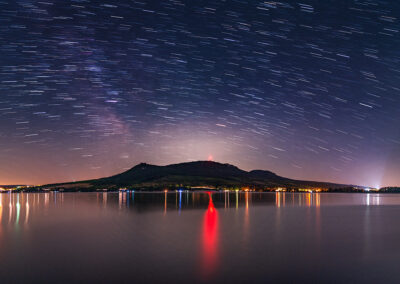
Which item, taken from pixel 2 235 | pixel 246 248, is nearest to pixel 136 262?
pixel 246 248

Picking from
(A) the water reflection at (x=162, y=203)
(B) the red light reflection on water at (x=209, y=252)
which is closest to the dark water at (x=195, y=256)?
(B) the red light reflection on water at (x=209, y=252)

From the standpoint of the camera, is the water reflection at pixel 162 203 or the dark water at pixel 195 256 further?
the water reflection at pixel 162 203

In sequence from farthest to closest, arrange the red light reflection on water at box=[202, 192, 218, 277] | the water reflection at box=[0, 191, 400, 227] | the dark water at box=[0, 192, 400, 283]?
the water reflection at box=[0, 191, 400, 227] < the red light reflection on water at box=[202, 192, 218, 277] < the dark water at box=[0, 192, 400, 283]

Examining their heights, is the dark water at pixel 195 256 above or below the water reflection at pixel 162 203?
above

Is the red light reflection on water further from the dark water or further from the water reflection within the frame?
the water reflection

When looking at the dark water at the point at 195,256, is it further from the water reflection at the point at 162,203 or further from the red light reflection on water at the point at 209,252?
the water reflection at the point at 162,203

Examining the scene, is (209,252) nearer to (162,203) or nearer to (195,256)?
(195,256)

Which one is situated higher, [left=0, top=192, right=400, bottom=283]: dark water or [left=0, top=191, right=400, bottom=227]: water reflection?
[left=0, top=192, right=400, bottom=283]: dark water

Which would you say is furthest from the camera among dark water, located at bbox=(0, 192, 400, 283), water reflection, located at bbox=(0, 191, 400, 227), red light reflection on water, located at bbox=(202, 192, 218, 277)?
water reflection, located at bbox=(0, 191, 400, 227)

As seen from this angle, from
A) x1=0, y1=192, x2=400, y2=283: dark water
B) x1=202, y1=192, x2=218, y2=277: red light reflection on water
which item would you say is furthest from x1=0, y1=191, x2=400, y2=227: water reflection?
x1=0, y1=192, x2=400, y2=283: dark water

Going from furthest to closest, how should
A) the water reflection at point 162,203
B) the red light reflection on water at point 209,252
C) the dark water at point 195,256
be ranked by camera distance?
the water reflection at point 162,203 < the red light reflection on water at point 209,252 < the dark water at point 195,256

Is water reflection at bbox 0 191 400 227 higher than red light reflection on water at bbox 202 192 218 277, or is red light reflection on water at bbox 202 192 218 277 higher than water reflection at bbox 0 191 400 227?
red light reflection on water at bbox 202 192 218 277

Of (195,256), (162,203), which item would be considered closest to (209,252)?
(195,256)

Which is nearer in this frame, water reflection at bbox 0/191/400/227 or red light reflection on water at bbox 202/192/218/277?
red light reflection on water at bbox 202/192/218/277
